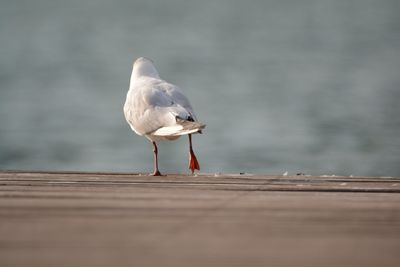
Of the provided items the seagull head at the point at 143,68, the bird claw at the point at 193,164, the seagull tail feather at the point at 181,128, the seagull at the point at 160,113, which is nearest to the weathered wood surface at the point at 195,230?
the seagull tail feather at the point at 181,128

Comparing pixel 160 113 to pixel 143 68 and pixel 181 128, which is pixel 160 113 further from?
pixel 143 68

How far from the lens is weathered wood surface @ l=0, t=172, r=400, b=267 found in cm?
173

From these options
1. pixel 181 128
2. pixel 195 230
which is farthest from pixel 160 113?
pixel 195 230

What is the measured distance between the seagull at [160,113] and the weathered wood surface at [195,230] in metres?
3.98

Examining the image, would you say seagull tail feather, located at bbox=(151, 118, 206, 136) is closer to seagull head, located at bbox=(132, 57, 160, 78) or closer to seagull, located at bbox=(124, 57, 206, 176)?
seagull, located at bbox=(124, 57, 206, 176)

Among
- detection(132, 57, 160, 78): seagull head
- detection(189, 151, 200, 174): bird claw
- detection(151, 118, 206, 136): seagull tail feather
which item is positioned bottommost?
detection(189, 151, 200, 174): bird claw

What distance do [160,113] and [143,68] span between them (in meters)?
1.63

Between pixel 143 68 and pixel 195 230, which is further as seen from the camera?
pixel 143 68

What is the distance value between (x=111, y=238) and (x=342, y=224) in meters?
0.74

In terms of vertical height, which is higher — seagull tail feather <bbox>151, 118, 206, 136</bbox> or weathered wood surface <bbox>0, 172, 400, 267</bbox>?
seagull tail feather <bbox>151, 118, 206, 136</bbox>

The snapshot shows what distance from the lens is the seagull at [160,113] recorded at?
25.2 feet

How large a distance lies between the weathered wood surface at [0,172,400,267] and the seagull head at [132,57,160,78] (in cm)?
575

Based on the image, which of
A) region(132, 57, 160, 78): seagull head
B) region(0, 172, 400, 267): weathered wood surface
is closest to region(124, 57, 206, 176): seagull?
region(132, 57, 160, 78): seagull head

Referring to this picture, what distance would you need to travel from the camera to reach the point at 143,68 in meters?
9.44
